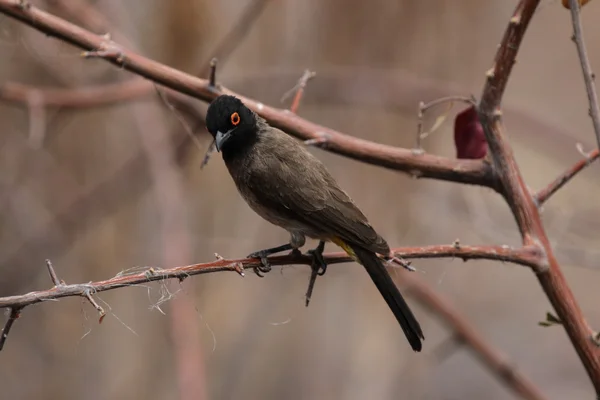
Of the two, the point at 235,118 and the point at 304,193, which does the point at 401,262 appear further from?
the point at 235,118

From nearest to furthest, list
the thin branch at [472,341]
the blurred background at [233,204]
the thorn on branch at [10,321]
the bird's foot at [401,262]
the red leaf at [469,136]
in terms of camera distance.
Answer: the thorn on branch at [10,321]
the bird's foot at [401,262]
the red leaf at [469,136]
the thin branch at [472,341]
the blurred background at [233,204]

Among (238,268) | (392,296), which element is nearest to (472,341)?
(392,296)

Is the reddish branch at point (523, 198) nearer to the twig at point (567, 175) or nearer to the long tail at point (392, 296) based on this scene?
the twig at point (567, 175)

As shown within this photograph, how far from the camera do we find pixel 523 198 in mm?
1559

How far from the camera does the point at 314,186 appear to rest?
5.86ft

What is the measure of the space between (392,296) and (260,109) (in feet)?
1.98

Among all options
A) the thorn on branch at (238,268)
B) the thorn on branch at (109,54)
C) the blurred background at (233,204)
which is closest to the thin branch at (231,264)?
the thorn on branch at (238,268)

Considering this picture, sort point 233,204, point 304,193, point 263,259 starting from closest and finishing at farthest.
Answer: point 263,259 → point 304,193 → point 233,204

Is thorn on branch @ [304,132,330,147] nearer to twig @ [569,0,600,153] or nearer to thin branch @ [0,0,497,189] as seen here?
thin branch @ [0,0,497,189]

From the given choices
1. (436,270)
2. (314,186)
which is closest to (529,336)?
(436,270)

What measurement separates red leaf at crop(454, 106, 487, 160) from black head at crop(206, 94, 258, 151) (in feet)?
1.89

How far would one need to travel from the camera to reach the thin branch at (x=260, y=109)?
161 cm

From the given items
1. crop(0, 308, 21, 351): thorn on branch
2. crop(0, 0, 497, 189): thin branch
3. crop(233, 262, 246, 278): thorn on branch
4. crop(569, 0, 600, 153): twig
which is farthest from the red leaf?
crop(0, 308, 21, 351): thorn on branch

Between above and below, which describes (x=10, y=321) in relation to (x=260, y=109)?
below
